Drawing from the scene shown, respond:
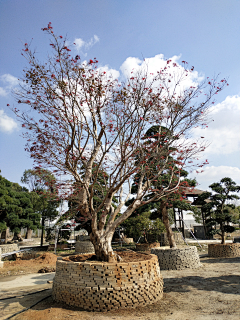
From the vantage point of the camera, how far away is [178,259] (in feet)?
29.5

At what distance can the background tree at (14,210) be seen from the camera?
576 inches

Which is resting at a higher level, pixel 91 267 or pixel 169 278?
pixel 91 267

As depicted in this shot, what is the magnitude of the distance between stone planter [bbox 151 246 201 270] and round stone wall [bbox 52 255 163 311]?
13.9 ft

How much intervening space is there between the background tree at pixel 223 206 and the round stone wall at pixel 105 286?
915cm

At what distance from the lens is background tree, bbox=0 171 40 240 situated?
14625 millimetres

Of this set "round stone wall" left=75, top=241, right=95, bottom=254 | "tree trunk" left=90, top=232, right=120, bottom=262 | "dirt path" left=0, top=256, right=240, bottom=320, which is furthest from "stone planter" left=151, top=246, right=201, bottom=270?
"round stone wall" left=75, top=241, right=95, bottom=254

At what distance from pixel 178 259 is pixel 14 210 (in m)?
11.5

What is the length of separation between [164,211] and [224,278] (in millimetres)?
4147

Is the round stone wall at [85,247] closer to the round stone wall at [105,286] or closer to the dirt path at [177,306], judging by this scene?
the dirt path at [177,306]

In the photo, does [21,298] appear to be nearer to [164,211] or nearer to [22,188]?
[164,211]

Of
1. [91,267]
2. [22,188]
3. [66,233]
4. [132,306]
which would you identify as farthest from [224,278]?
[22,188]

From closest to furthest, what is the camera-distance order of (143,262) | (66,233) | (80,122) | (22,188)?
1. (143,262)
2. (80,122)
3. (66,233)
4. (22,188)

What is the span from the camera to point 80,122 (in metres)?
5.88

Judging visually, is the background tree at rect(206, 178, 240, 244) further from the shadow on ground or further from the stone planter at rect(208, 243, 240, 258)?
the shadow on ground
